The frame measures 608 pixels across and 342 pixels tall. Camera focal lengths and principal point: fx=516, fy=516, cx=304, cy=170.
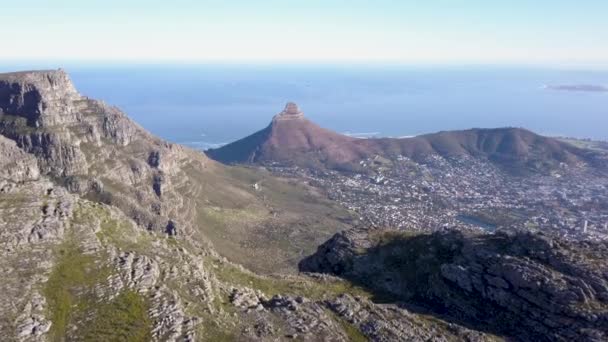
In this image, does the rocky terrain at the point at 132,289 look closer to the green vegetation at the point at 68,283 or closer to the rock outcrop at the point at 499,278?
the green vegetation at the point at 68,283

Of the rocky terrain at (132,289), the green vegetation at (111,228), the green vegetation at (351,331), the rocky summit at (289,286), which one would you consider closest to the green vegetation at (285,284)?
the rocky terrain at (132,289)

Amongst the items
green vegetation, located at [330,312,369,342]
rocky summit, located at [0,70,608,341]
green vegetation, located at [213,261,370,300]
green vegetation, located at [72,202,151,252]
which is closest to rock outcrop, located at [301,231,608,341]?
rocky summit, located at [0,70,608,341]

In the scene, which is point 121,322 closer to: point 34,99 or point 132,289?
point 132,289

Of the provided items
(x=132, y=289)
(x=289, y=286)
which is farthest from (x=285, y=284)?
(x=132, y=289)

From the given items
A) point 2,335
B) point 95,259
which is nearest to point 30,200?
point 95,259

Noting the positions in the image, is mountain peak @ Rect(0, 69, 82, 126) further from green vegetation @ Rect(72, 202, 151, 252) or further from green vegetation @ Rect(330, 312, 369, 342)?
green vegetation @ Rect(330, 312, 369, 342)

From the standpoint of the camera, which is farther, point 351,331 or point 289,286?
point 289,286
